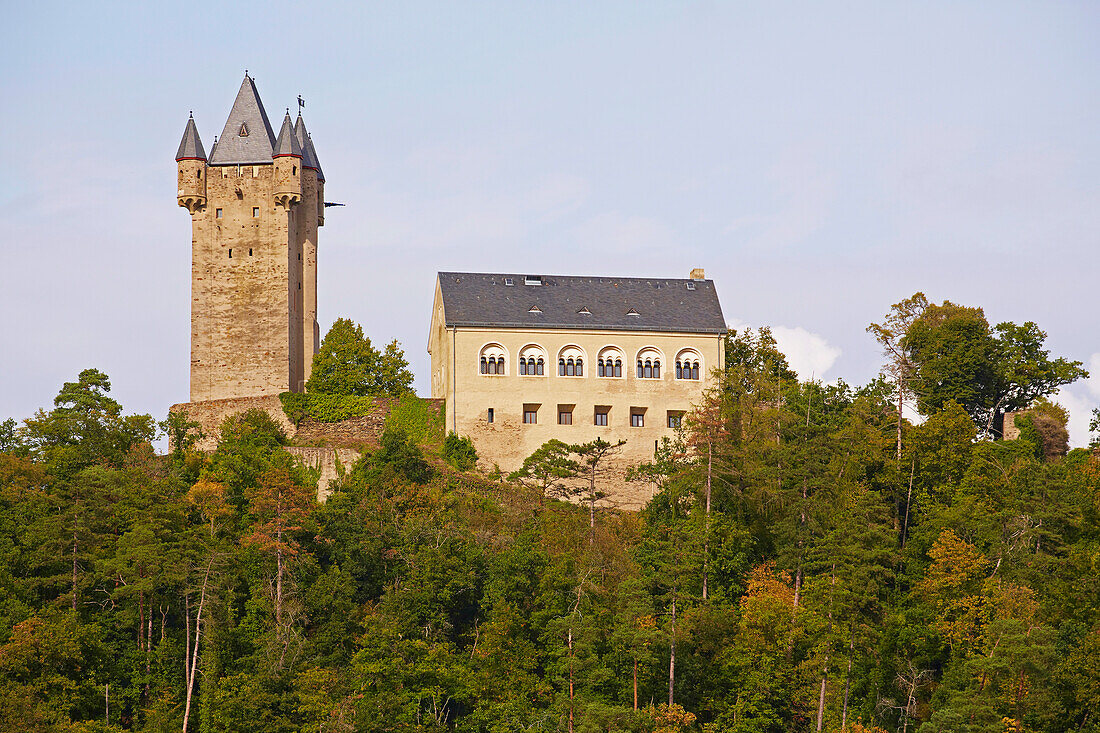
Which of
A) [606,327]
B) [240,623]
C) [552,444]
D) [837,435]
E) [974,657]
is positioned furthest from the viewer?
[606,327]

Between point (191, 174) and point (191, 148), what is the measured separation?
4.44 ft

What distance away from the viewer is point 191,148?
75.1 meters

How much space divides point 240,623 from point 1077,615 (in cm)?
2855

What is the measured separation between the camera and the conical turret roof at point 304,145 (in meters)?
77.2

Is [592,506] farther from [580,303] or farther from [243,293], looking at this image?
[243,293]

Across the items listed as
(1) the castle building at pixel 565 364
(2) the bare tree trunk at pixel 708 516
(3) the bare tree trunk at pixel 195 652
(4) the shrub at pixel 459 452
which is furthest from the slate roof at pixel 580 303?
(3) the bare tree trunk at pixel 195 652

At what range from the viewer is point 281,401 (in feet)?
231

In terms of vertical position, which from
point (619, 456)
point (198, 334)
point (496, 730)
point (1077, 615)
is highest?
point (198, 334)

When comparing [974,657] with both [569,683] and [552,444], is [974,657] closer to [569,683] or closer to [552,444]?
[569,683]

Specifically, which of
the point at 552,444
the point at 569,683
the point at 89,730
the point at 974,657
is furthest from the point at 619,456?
the point at 89,730

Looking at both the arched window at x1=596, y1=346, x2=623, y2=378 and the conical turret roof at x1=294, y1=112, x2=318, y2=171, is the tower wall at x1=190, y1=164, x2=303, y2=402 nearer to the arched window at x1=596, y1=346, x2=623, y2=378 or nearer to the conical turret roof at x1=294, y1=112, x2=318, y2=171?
the conical turret roof at x1=294, y1=112, x2=318, y2=171

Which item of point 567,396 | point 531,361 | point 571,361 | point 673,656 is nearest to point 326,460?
point 531,361

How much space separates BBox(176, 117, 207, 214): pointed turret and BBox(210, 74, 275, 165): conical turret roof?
0.68 metres

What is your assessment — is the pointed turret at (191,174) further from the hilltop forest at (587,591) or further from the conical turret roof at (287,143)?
the hilltop forest at (587,591)
